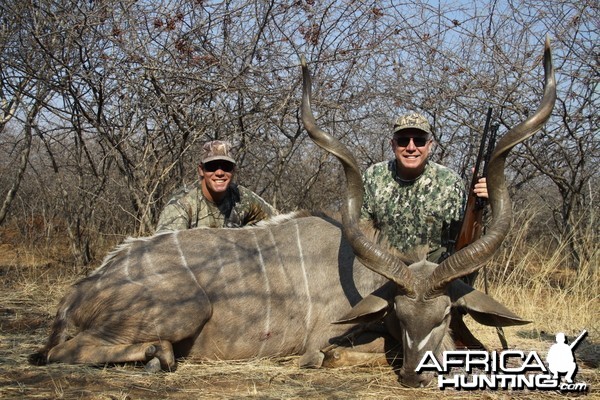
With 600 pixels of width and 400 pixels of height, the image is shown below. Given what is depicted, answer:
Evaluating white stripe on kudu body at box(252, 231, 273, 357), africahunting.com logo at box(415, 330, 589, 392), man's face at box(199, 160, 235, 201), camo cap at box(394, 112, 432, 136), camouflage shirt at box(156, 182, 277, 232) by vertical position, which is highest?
camo cap at box(394, 112, 432, 136)

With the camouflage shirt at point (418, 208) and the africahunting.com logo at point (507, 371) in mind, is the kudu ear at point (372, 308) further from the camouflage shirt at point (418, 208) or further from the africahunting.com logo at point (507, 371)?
the camouflage shirt at point (418, 208)

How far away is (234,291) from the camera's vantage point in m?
3.45

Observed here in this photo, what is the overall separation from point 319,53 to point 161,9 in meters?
1.21

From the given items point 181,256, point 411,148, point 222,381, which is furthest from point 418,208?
point 222,381

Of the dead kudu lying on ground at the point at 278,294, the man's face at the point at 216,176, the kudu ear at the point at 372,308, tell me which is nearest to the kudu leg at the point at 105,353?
the dead kudu lying on ground at the point at 278,294

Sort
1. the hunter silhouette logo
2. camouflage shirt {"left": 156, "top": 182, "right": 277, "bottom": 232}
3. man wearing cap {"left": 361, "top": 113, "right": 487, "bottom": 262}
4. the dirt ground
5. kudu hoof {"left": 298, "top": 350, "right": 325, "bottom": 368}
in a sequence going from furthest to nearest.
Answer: camouflage shirt {"left": 156, "top": 182, "right": 277, "bottom": 232} → man wearing cap {"left": 361, "top": 113, "right": 487, "bottom": 262} → kudu hoof {"left": 298, "top": 350, "right": 325, "bottom": 368} → the hunter silhouette logo → the dirt ground

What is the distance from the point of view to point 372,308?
3.03 meters

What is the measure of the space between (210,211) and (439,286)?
1808mm

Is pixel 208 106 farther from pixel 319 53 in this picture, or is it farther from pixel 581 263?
pixel 581 263

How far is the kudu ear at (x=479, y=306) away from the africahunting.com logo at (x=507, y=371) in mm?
148

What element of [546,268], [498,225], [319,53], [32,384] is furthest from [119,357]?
[546,268]

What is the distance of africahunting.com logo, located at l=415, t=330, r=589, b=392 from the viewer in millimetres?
2758

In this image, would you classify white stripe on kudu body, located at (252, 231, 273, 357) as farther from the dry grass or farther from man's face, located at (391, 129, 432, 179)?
man's face, located at (391, 129, 432, 179)

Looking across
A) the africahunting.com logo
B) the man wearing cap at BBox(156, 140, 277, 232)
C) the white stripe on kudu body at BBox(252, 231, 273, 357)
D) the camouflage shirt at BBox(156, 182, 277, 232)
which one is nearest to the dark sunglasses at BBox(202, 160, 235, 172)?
the man wearing cap at BBox(156, 140, 277, 232)
